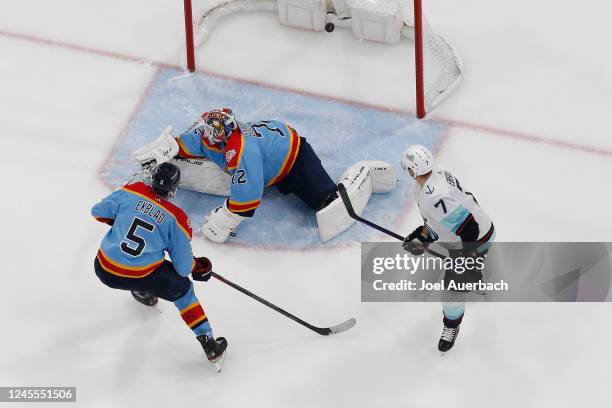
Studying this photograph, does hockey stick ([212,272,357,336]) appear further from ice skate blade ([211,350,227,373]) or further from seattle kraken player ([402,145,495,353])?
seattle kraken player ([402,145,495,353])

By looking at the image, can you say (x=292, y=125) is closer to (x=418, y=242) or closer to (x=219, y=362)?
(x=418, y=242)

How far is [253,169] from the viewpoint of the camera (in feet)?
16.3

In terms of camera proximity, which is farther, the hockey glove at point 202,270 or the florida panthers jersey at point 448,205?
the hockey glove at point 202,270

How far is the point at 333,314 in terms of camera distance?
480cm

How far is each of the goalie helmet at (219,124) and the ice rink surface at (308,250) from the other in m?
0.50

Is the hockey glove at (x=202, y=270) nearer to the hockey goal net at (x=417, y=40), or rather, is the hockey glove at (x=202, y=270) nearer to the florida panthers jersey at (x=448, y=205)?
the florida panthers jersey at (x=448, y=205)

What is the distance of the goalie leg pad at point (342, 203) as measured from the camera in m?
5.02

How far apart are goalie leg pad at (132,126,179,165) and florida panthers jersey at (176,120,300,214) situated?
0.18 feet

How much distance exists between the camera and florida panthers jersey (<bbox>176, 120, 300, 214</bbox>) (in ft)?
16.3

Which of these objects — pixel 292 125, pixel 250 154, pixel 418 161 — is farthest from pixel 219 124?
pixel 418 161

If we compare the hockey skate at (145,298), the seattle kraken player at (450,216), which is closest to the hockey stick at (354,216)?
the seattle kraken player at (450,216)

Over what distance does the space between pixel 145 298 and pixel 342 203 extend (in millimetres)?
945

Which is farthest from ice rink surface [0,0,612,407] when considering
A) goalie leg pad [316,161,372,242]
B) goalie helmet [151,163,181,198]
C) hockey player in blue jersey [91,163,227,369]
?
goalie helmet [151,163,181,198]

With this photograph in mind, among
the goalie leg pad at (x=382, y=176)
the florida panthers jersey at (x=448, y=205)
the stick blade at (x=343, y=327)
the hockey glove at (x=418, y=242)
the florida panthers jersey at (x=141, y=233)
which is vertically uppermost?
the florida panthers jersey at (x=448, y=205)
